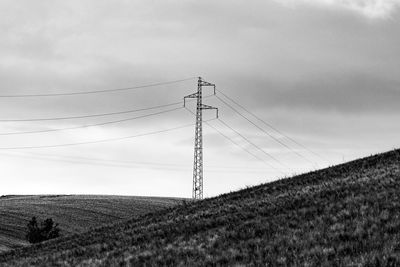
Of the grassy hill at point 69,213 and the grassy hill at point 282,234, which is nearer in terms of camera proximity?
the grassy hill at point 282,234

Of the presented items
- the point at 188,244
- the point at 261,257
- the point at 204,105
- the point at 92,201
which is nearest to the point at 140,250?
the point at 188,244

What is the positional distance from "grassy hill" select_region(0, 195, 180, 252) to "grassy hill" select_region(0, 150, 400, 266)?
923 inches

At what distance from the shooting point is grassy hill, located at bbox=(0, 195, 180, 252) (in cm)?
5608

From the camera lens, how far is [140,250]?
71.8 feet

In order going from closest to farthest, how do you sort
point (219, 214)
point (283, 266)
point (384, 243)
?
1. point (283, 266)
2. point (384, 243)
3. point (219, 214)

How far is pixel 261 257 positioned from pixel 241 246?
2.53 metres

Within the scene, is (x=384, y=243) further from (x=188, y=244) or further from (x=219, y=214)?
(x=219, y=214)

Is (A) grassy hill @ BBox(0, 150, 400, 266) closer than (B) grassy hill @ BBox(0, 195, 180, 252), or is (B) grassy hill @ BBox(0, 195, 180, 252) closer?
(A) grassy hill @ BBox(0, 150, 400, 266)

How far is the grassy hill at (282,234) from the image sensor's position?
15.8 metres

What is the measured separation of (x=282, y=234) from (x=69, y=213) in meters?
54.3

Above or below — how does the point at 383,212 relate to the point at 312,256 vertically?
above

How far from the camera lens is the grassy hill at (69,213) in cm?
5608

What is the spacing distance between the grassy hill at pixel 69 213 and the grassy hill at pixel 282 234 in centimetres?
2345

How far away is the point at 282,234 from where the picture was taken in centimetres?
1962
